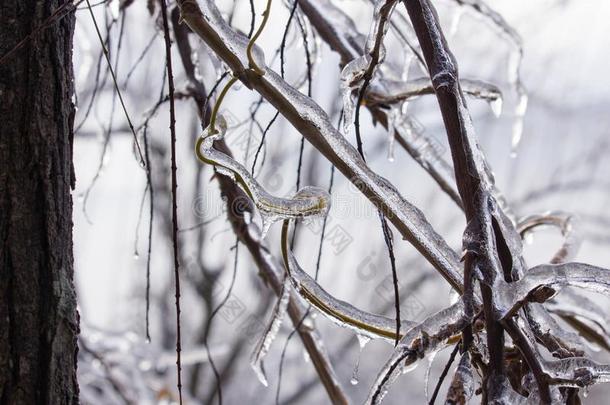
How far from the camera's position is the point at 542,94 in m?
2.91

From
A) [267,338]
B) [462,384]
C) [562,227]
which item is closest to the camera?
[462,384]

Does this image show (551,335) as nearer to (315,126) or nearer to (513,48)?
(315,126)

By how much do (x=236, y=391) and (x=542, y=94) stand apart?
6.12 feet

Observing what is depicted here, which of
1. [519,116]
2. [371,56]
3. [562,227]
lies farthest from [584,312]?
[371,56]

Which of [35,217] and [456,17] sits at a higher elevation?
[456,17]

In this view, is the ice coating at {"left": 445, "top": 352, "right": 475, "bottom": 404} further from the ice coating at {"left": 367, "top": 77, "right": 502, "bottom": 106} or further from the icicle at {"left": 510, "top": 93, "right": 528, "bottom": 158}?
the icicle at {"left": 510, "top": 93, "right": 528, "bottom": 158}

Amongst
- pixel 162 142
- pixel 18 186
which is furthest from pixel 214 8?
pixel 162 142

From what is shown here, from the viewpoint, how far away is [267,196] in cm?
31

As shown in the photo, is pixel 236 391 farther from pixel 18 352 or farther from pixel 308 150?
pixel 18 352

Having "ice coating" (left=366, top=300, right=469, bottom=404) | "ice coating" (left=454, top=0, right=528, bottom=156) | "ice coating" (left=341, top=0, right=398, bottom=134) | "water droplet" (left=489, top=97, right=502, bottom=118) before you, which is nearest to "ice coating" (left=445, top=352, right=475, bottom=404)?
"ice coating" (left=366, top=300, right=469, bottom=404)

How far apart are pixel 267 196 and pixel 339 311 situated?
0.23ft

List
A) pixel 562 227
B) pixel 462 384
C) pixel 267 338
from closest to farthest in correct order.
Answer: pixel 462 384 → pixel 267 338 → pixel 562 227

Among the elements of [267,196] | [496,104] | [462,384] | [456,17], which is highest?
[456,17]

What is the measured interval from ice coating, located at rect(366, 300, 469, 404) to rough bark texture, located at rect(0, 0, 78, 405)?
16 centimetres
